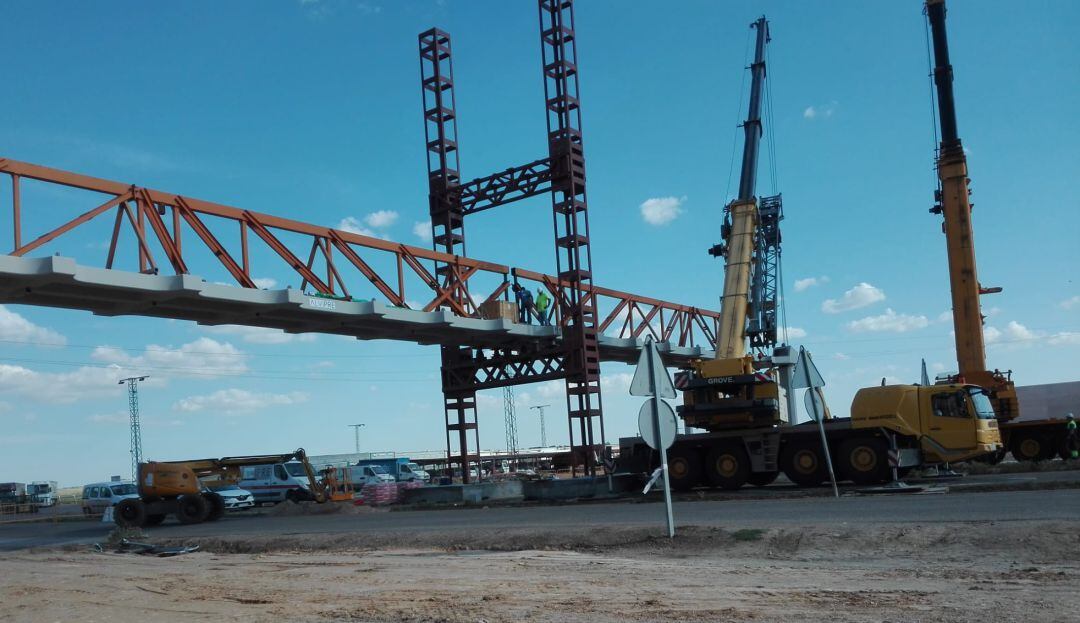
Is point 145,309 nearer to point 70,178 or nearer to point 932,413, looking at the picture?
point 70,178

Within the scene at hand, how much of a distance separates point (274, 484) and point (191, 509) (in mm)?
11401

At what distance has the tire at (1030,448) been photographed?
27.6m

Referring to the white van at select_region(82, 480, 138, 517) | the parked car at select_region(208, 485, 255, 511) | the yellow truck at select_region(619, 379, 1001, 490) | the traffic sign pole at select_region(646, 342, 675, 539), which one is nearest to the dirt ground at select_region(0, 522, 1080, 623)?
the traffic sign pole at select_region(646, 342, 675, 539)

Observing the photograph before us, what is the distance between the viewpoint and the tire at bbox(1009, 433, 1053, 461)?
27.6m

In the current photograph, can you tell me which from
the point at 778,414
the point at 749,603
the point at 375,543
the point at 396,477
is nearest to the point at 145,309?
the point at 375,543

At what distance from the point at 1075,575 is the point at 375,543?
1074cm

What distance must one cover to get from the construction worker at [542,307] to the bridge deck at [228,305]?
1.82 ft

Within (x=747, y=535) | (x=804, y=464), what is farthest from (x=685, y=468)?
(x=747, y=535)

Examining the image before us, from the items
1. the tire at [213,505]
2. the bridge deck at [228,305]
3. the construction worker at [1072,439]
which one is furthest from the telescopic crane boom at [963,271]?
the tire at [213,505]

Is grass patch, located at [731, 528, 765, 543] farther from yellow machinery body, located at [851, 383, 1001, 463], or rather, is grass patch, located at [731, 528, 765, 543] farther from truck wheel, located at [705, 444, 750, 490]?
truck wheel, located at [705, 444, 750, 490]

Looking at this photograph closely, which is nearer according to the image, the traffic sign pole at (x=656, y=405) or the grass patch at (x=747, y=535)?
the grass patch at (x=747, y=535)

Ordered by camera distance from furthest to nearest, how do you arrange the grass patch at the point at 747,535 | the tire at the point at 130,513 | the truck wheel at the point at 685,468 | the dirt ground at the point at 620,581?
the tire at the point at 130,513 < the truck wheel at the point at 685,468 < the grass patch at the point at 747,535 < the dirt ground at the point at 620,581

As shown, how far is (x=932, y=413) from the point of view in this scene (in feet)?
72.3

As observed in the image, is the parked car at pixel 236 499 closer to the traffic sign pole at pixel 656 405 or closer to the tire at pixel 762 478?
the tire at pixel 762 478
